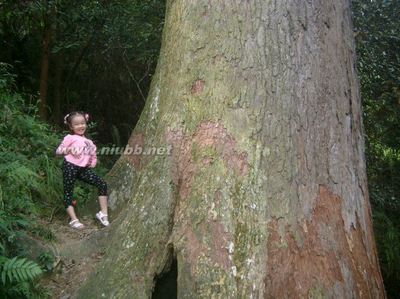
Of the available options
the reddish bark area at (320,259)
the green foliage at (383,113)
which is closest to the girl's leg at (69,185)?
the reddish bark area at (320,259)

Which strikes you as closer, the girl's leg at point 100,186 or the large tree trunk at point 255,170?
the large tree trunk at point 255,170

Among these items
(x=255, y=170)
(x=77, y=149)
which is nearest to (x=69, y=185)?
(x=77, y=149)

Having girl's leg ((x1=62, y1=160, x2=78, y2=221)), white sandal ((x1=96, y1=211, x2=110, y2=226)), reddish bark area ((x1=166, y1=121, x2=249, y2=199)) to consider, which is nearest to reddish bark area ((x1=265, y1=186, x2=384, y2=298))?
reddish bark area ((x1=166, y1=121, x2=249, y2=199))

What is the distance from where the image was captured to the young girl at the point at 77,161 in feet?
15.8

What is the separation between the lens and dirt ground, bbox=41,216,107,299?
3873 millimetres

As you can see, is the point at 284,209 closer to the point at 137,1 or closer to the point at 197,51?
the point at 197,51

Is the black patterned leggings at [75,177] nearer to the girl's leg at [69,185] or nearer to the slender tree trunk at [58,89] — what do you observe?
the girl's leg at [69,185]

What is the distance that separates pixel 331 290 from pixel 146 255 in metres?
1.26

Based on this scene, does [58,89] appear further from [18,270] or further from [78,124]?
[18,270]

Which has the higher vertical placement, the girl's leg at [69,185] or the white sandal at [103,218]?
the girl's leg at [69,185]

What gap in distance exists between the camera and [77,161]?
505 centimetres

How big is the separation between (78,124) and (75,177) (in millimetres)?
570

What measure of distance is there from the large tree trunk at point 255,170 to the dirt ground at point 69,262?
1.30ft

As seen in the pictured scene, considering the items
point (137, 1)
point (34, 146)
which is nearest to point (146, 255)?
point (34, 146)
